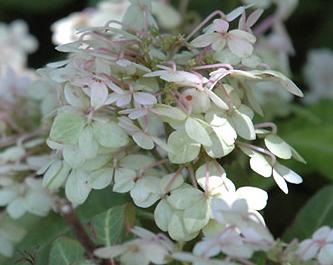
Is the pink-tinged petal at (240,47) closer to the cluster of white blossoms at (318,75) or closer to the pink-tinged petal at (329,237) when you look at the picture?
the pink-tinged petal at (329,237)

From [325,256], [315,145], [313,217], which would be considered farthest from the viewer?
[315,145]

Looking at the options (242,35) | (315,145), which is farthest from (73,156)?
(315,145)

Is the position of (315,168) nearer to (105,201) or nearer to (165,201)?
(105,201)

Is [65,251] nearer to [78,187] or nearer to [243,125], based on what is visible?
[78,187]

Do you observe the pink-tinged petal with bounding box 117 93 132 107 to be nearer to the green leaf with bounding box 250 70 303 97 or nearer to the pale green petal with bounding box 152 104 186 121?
the pale green petal with bounding box 152 104 186 121

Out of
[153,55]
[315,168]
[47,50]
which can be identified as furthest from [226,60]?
[47,50]

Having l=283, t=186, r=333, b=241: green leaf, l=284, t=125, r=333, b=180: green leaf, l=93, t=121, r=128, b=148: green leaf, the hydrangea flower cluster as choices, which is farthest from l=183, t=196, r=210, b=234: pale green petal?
l=284, t=125, r=333, b=180: green leaf
